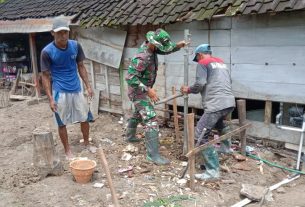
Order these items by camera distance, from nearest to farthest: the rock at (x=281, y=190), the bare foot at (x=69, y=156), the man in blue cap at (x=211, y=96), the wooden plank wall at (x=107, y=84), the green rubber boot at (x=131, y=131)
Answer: the rock at (x=281, y=190) < the man in blue cap at (x=211, y=96) < the bare foot at (x=69, y=156) < the green rubber boot at (x=131, y=131) < the wooden plank wall at (x=107, y=84)

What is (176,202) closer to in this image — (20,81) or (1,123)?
(1,123)

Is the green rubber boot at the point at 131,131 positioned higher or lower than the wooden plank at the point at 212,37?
lower

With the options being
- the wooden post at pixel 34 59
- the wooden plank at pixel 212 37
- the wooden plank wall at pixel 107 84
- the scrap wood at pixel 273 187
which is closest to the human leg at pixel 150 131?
the scrap wood at pixel 273 187

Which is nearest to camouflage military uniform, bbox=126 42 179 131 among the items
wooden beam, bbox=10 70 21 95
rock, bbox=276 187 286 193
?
rock, bbox=276 187 286 193

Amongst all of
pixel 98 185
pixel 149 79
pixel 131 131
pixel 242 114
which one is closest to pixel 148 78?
pixel 149 79

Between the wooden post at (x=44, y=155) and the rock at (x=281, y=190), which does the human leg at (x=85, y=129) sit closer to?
the wooden post at (x=44, y=155)

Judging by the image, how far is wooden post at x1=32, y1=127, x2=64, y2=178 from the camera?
5.05m

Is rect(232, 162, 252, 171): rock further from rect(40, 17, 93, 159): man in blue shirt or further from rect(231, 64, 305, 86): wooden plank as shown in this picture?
rect(40, 17, 93, 159): man in blue shirt

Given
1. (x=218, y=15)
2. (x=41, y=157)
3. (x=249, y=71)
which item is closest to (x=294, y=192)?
(x=249, y=71)

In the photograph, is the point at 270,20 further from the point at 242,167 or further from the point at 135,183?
the point at 135,183

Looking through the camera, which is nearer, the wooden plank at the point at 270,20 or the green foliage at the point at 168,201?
the green foliage at the point at 168,201

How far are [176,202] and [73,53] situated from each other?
2770 millimetres

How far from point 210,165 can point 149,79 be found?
167 centimetres

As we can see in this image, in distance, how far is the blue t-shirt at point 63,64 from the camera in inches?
210
